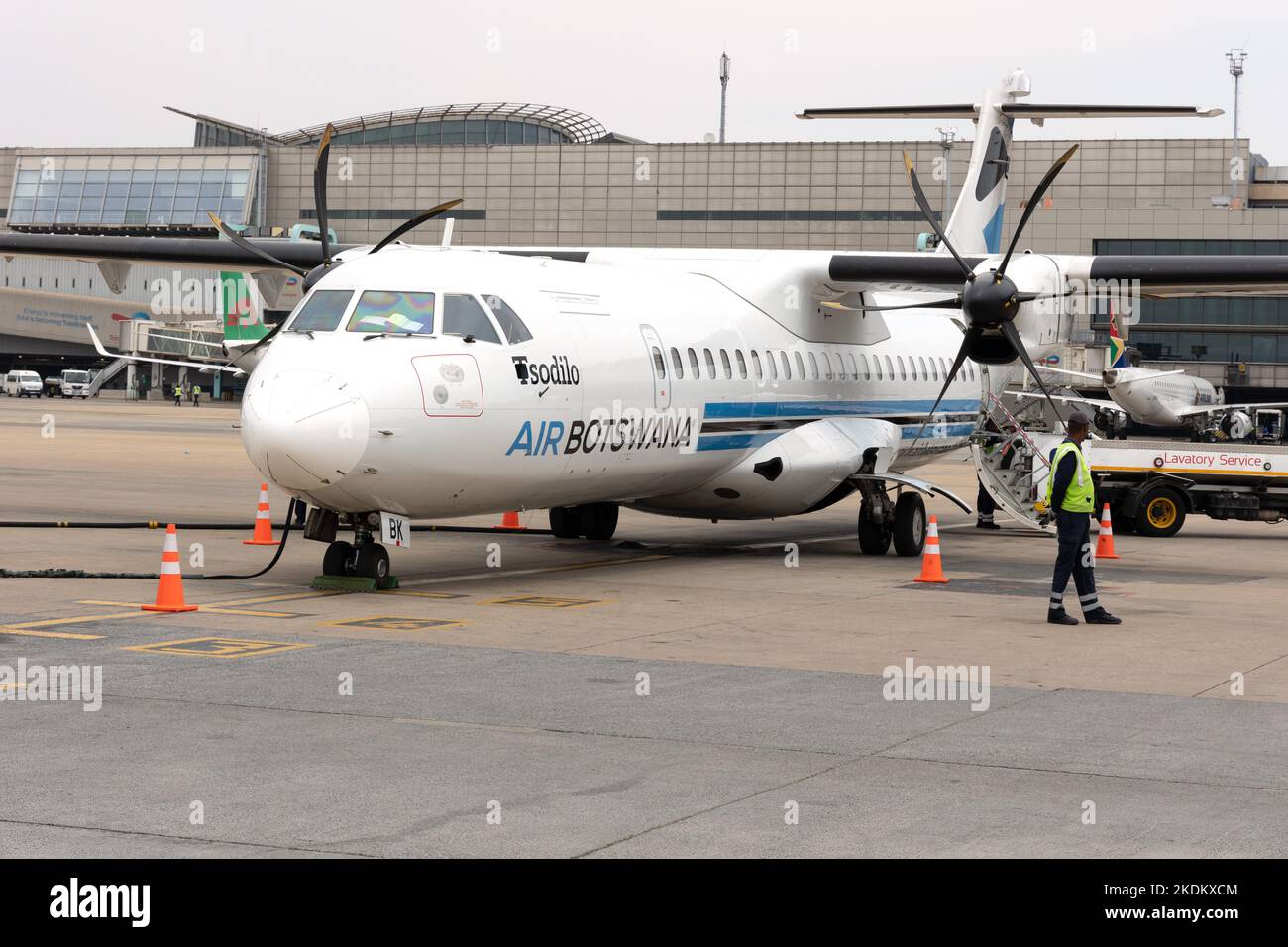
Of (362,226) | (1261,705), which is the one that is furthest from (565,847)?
(362,226)

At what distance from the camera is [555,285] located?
53.4 feet

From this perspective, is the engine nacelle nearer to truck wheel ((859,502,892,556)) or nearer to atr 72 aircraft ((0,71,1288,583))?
atr 72 aircraft ((0,71,1288,583))

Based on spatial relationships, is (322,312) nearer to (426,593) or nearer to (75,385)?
(426,593)

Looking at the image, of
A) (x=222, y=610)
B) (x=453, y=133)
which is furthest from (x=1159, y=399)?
(x=453, y=133)

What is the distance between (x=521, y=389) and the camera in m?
14.9

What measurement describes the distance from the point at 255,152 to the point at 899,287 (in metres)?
90.2

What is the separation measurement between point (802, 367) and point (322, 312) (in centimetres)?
781

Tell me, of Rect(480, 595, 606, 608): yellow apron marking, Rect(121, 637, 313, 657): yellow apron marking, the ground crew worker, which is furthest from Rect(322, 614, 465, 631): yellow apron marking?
the ground crew worker

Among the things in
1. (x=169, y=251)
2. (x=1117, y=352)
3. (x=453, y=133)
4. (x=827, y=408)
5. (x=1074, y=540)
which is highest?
(x=453, y=133)

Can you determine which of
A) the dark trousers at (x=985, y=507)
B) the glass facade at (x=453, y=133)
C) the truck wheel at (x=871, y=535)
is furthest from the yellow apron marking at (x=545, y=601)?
the glass facade at (x=453, y=133)

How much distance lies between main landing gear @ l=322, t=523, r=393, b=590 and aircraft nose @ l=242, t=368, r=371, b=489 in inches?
58.4

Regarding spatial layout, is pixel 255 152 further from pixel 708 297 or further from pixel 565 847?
pixel 565 847

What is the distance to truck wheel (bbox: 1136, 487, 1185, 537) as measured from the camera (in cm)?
2417

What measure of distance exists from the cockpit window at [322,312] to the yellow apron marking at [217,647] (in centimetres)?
345
